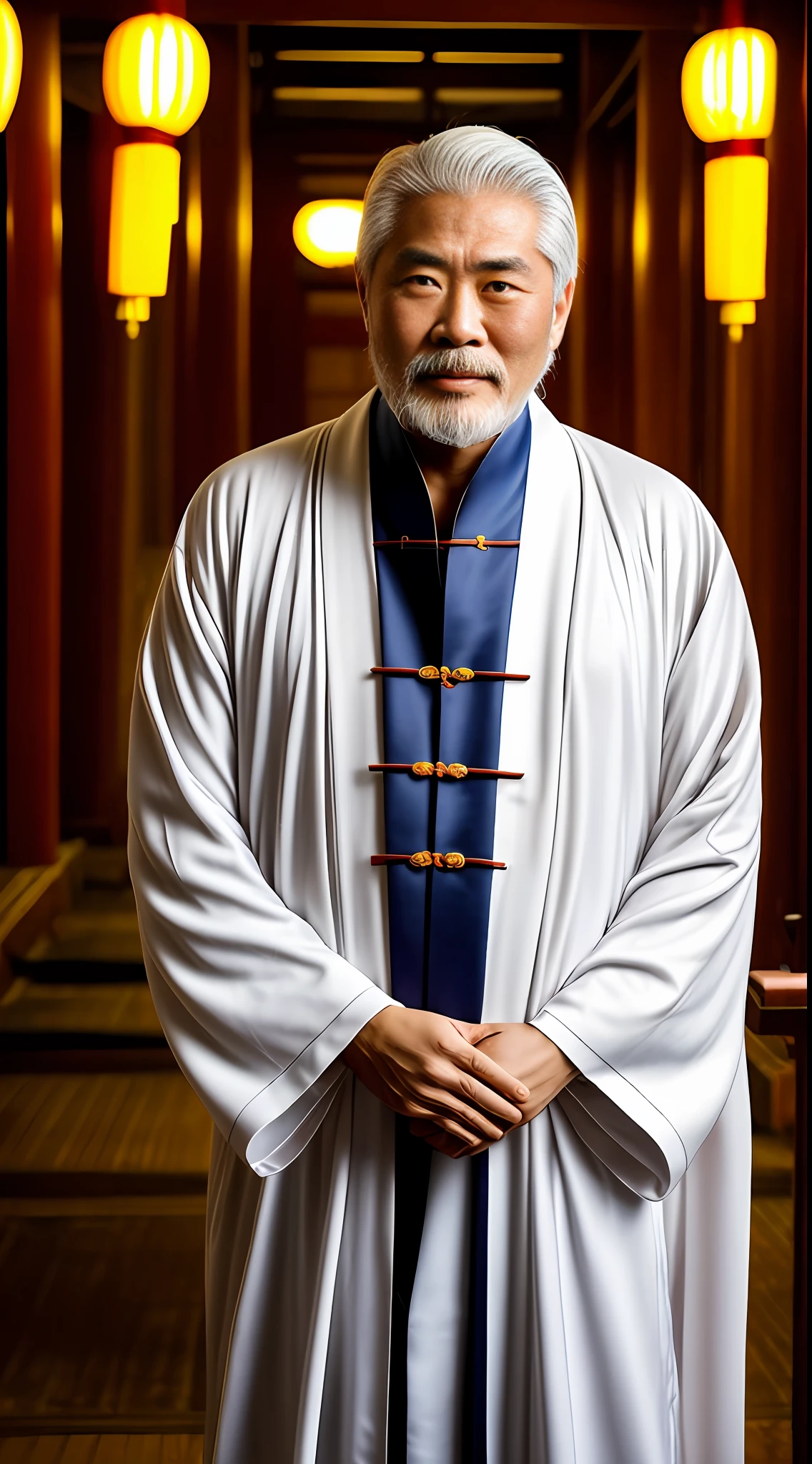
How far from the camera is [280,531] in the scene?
1571 millimetres

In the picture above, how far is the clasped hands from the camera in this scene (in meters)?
1.38

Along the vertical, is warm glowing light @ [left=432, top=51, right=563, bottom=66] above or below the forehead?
above

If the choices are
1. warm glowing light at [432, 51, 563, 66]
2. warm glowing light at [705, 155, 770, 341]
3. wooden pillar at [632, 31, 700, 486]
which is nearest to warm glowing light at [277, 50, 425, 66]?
warm glowing light at [432, 51, 563, 66]

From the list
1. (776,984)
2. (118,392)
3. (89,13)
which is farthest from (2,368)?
(776,984)

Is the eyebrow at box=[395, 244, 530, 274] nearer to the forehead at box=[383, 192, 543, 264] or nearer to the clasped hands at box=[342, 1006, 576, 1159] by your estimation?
the forehead at box=[383, 192, 543, 264]

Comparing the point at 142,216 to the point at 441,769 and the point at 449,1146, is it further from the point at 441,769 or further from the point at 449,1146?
the point at 449,1146

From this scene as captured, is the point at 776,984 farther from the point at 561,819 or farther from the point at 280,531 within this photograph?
the point at 280,531

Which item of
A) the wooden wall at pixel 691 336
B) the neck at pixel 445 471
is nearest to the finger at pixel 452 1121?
the neck at pixel 445 471

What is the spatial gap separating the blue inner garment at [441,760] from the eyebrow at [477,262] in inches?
7.3

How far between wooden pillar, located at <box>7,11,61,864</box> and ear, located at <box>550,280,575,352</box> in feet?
5.16

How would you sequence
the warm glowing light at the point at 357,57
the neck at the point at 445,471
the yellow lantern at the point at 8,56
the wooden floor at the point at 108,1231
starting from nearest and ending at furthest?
the neck at the point at 445,471 → the yellow lantern at the point at 8,56 → the wooden floor at the point at 108,1231 → the warm glowing light at the point at 357,57

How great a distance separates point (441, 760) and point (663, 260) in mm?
1766

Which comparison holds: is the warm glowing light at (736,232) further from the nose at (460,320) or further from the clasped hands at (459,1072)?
the clasped hands at (459,1072)

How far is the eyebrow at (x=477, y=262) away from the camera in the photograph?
57.2 inches
